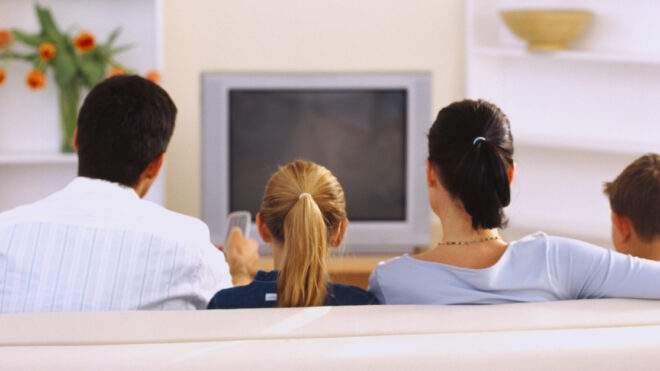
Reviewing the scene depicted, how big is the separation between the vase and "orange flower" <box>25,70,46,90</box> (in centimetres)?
12


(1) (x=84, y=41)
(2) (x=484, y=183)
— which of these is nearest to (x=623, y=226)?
(2) (x=484, y=183)

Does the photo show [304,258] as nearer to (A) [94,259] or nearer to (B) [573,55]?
(A) [94,259]

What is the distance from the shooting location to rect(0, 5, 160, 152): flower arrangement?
11.9 ft

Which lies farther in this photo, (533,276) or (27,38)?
(27,38)

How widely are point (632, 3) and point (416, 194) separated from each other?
131cm

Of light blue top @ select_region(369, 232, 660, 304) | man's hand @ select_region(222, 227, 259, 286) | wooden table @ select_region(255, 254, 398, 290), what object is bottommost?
wooden table @ select_region(255, 254, 398, 290)

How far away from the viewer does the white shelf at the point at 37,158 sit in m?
3.61

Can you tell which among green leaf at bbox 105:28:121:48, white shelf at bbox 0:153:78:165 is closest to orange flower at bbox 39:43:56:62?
green leaf at bbox 105:28:121:48

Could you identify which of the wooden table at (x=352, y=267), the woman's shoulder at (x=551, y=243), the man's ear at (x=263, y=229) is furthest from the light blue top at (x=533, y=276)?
the wooden table at (x=352, y=267)

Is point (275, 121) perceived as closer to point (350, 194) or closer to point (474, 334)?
point (350, 194)

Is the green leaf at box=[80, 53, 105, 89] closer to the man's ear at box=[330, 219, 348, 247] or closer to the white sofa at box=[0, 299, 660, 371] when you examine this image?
the man's ear at box=[330, 219, 348, 247]

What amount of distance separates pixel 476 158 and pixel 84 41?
99.7 inches

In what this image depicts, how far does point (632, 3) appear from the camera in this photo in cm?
375

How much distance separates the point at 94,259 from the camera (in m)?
1.49
